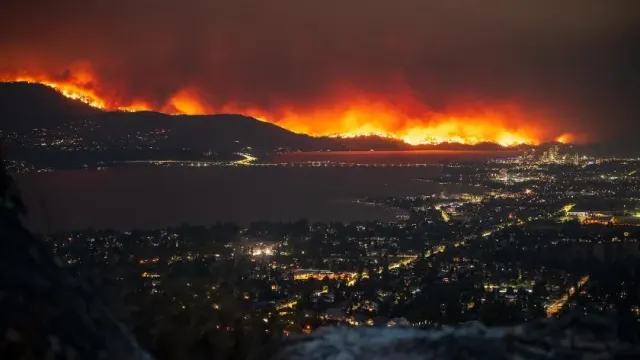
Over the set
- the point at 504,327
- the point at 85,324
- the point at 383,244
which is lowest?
the point at 383,244

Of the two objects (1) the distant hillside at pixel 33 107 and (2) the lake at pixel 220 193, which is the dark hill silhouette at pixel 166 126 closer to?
(1) the distant hillside at pixel 33 107

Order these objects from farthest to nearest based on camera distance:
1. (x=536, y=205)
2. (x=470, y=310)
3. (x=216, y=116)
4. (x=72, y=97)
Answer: (x=216, y=116)
(x=536, y=205)
(x=72, y=97)
(x=470, y=310)

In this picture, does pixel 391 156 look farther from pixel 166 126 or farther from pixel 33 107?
pixel 33 107

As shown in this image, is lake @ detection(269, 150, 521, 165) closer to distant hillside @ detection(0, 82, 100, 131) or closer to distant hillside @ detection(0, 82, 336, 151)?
distant hillside @ detection(0, 82, 336, 151)

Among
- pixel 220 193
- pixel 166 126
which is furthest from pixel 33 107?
pixel 166 126

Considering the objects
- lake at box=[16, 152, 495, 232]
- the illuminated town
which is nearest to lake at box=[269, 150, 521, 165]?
lake at box=[16, 152, 495, 232]

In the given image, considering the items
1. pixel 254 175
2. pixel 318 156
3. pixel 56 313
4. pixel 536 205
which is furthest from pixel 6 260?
pixel 318 156

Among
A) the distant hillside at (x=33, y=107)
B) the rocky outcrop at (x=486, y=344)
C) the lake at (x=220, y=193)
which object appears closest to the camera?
the rocky outcrop at (x=486, y=344)

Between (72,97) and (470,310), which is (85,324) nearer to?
(470,310)

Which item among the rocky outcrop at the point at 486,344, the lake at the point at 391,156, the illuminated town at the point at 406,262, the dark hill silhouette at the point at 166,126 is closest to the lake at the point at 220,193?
the dark hill silhouette at the point at 166,126

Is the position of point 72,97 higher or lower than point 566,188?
higher

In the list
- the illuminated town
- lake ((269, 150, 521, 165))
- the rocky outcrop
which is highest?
lake ((269, 150, 521, 165))
